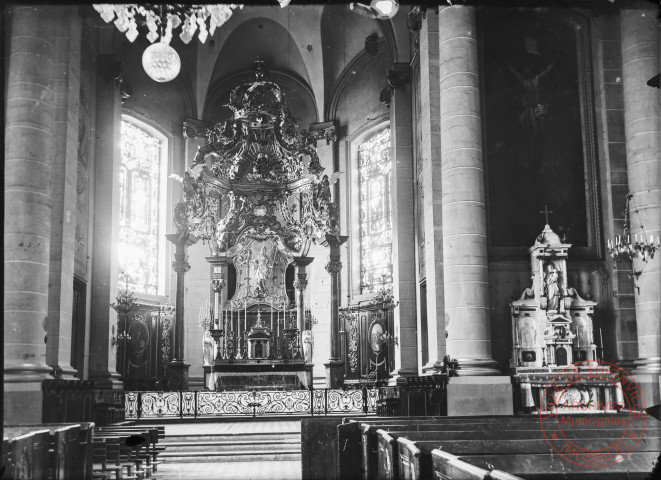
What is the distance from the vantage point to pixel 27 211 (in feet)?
41.2

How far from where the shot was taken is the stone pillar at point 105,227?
1842 cm

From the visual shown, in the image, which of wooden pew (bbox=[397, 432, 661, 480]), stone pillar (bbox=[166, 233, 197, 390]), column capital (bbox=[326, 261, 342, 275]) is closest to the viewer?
wooden pew (bbox=[397, 432, 661, 480])

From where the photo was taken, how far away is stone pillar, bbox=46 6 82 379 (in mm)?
13973

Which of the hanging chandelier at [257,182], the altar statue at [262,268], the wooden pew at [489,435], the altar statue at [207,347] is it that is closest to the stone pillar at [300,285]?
the hanging chandelier at [257,182]

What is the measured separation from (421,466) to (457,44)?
11.2 metres

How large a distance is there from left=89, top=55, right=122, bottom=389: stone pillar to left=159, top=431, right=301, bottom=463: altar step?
5273 mm

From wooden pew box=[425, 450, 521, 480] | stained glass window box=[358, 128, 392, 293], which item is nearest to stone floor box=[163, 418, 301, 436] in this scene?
stained glass window box=[358, 128, 392, 293]

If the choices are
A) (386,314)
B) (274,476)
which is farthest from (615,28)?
(274,476)

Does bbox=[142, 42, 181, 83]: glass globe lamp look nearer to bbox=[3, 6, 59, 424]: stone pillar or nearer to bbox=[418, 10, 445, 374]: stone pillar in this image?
bbox=[3, 6, 59, 424]: stone pillar

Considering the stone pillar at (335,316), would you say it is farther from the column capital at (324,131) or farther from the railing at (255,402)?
the column capital at (324,131)

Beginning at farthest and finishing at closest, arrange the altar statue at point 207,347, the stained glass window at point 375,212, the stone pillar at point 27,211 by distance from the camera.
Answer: the stained glass window at point 375,212 → the altar statue at point 207,347 → the stone pillar at point 27,211

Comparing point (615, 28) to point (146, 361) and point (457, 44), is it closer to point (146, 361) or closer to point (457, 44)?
point (457, 44)

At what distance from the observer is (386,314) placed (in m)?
22.0

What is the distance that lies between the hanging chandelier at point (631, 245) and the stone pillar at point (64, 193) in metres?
10.4
